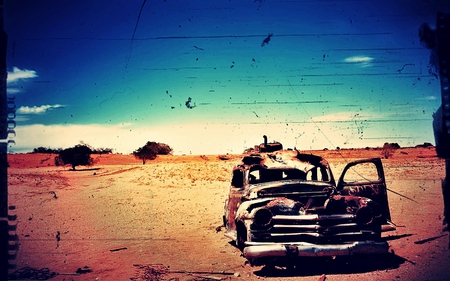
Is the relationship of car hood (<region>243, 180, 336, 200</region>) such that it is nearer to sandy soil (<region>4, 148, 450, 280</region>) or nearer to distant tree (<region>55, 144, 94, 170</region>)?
sandy soil (<region>4, 148, 450, 280</region>)

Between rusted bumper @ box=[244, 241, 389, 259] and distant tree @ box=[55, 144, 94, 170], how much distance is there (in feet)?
96.6

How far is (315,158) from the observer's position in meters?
7.27

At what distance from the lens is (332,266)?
5141mm

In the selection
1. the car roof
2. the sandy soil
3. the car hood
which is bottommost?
the sandy soil

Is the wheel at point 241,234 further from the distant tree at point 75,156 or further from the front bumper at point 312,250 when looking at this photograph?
the distant tree at point 75,156

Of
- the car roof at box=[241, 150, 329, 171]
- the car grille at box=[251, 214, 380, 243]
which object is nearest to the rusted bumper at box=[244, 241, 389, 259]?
the car grille at box=[251, 214, 380, 243]

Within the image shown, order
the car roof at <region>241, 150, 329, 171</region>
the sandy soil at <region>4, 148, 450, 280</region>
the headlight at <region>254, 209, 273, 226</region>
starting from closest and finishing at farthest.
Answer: the headlight at <region>254, 209, 273, 226</region> → the sandy soil at <region>4, 148, 450, 280</region> → the car roof at <region>241, 150, 329, 171</region>

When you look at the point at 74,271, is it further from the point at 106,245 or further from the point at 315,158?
the point at 315,158

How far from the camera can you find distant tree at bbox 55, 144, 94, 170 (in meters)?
30.1

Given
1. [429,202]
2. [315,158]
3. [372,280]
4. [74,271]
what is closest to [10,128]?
[74,271]

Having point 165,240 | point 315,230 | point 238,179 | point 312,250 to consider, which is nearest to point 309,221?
point 315,230

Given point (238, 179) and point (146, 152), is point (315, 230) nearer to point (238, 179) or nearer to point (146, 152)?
point (238, 179)

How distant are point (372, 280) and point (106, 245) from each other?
18.6 feet

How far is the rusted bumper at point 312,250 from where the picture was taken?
4594 millimetres
